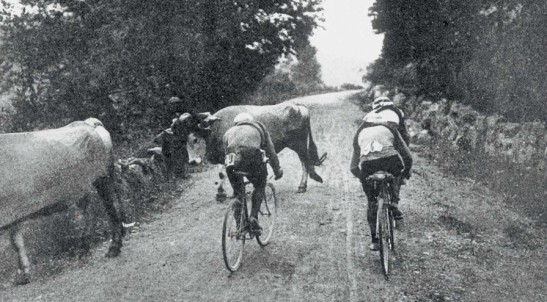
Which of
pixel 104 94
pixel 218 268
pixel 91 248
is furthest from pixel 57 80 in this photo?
pixel 218 268

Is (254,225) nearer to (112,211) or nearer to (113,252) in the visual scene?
(113,252)

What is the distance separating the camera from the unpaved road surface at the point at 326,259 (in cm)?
567

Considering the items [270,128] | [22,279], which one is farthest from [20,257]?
[270,128]

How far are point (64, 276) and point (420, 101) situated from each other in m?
14.2

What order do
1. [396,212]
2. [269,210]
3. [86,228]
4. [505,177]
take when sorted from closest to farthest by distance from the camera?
[396,212] → [269,210] → [86,228] → [505,177]

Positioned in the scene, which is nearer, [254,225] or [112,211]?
[254,225]

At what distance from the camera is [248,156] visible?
636cm

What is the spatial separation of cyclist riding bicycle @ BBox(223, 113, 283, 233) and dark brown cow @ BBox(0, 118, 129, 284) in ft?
6.92

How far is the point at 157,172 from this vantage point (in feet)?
36.3

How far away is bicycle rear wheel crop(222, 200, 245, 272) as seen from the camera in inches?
233

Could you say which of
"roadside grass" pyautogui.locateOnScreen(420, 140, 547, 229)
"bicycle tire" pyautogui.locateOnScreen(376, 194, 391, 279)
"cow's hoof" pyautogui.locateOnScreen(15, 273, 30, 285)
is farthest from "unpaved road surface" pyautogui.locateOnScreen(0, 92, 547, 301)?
"roadside grass" pyautogui.locateOnScreen(420, 140, 547, 229)

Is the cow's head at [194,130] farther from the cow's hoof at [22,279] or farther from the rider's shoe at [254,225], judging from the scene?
the cow's hoof at [22,279]

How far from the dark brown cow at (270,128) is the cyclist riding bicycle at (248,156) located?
1882 millimetres

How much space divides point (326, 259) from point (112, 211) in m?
3.18
